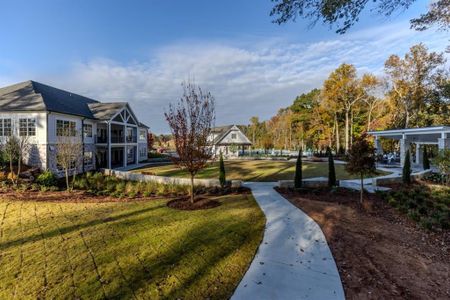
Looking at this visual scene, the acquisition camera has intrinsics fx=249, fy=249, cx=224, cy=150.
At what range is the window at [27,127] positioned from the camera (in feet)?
60.2

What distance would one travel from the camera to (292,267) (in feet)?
17.9

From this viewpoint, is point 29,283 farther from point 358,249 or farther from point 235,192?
point 235,192

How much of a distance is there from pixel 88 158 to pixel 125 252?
67.7ft

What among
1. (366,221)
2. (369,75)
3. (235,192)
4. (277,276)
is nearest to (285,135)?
(369,75)

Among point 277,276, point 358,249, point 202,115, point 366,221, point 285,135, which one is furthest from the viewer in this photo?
point 285,135

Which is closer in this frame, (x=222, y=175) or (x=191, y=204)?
(x=191, y=204)

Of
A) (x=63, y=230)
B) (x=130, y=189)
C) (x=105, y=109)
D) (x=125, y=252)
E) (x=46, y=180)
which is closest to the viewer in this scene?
(x=125, y=252)

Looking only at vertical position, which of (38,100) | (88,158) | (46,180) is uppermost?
(38,100)

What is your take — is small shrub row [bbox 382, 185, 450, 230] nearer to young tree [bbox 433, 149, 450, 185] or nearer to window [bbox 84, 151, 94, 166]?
young tree [bbox 433, 149, 450, 185]

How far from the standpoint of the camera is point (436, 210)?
9.88 m

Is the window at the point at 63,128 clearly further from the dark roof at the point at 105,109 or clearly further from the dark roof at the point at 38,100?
the dark roof at the point at 105,109

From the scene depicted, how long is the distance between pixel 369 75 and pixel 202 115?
1530 inches

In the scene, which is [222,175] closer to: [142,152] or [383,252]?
[383,252]

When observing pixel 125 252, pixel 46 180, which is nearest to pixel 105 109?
pixel 46 180
